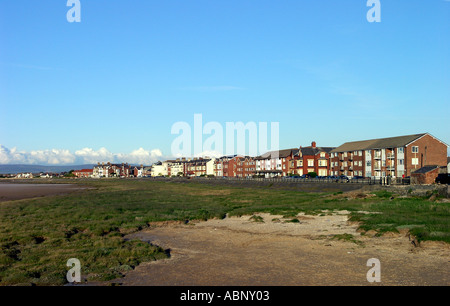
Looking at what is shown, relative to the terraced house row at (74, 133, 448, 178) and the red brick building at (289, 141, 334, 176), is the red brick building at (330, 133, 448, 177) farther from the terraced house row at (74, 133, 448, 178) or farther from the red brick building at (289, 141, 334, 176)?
the red brick building at (289, 141, 334, 176)

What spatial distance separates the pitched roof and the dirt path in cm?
7527

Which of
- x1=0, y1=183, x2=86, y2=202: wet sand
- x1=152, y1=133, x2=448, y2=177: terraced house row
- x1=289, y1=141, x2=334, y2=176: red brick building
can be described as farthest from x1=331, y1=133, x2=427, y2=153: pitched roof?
x1=0, y1=183, x2=86, y2=202: wet sand

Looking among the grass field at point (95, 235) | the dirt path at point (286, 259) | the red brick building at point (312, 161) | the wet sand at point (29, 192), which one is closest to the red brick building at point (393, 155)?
the red brick building at point (312, 161)

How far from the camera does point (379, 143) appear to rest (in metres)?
106

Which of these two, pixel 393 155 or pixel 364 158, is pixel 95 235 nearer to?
pixel 393 155

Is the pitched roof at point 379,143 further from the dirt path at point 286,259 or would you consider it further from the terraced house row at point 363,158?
the dirt path at point 286,259

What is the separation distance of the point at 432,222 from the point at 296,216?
1366 cm

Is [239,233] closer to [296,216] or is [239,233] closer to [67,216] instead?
[296,216]

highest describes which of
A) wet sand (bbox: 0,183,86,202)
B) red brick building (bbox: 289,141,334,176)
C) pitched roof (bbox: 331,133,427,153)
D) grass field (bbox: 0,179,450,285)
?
pitched roof (bbox: 331,133,427,153)

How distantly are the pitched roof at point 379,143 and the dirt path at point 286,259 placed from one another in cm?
7527

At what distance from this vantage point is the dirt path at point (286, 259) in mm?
17078

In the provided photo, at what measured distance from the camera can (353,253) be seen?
21.6 meters

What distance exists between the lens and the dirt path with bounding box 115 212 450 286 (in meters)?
17.1

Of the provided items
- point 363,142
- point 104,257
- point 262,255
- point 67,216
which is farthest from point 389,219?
point 363,142
